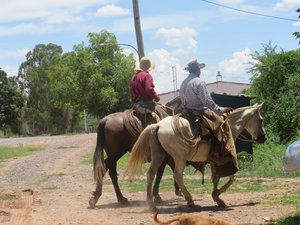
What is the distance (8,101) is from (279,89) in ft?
180

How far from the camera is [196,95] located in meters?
9.66

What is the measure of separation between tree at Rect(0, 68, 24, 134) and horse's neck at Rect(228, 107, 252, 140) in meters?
60.5

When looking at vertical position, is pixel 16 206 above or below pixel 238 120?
below

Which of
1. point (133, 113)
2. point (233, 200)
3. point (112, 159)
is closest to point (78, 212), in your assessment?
point (112, 159)

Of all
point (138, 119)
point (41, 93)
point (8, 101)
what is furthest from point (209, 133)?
point (41, 93)

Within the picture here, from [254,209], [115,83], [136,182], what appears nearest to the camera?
[254,209]

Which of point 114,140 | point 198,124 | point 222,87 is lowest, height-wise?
point 114,140

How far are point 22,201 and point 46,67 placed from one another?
69514mm

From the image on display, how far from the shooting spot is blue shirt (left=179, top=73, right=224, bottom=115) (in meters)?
9.59

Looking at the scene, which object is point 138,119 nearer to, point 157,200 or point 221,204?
point 157,200

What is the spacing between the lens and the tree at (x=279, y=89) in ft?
61.3

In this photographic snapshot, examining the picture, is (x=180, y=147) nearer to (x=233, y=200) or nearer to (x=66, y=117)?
(x=233, y=200)

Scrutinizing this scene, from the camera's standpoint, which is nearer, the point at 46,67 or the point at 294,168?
the point at 294,168

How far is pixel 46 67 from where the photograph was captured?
79125mm
